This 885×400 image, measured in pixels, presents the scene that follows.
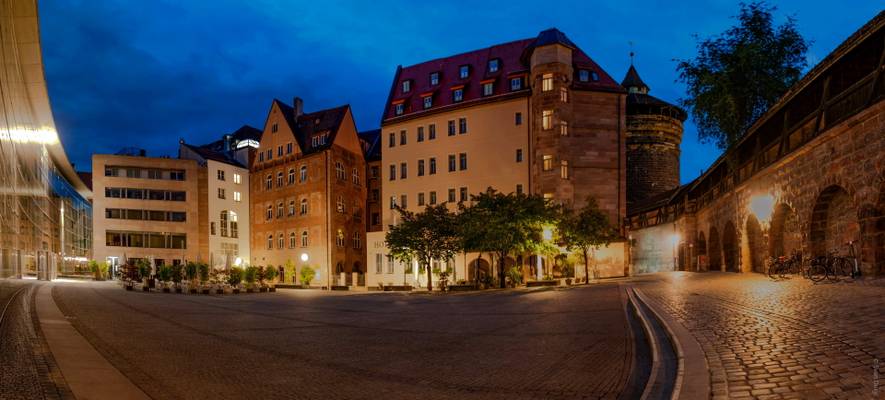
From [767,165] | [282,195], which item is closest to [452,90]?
[282,195]

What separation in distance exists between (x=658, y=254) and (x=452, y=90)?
23.9 m

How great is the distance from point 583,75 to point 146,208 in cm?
4977

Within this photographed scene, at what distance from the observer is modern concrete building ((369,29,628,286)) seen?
48656 millimetres

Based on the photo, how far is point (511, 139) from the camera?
50875 millimetres

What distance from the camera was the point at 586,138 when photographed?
164ft

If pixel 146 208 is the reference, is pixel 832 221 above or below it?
below

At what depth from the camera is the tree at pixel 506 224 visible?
36656 millimetres

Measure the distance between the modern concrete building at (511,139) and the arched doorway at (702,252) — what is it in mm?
6382

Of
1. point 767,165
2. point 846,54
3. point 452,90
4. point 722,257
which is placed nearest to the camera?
point 846,54

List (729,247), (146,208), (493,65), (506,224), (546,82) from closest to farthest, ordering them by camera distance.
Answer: (729,247) → (506,224) → (546,82) → (493,65) → (146,208)

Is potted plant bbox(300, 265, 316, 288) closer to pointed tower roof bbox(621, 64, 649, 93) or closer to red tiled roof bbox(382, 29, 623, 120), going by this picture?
red tiled roof bbox(382, 29, 623, 120)

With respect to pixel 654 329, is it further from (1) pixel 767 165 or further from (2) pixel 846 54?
(1) pixel 767 165

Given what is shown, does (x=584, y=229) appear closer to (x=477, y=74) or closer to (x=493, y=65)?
(x=493, y=65)

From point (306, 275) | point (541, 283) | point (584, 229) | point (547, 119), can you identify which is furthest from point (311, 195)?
point (584, 229)
